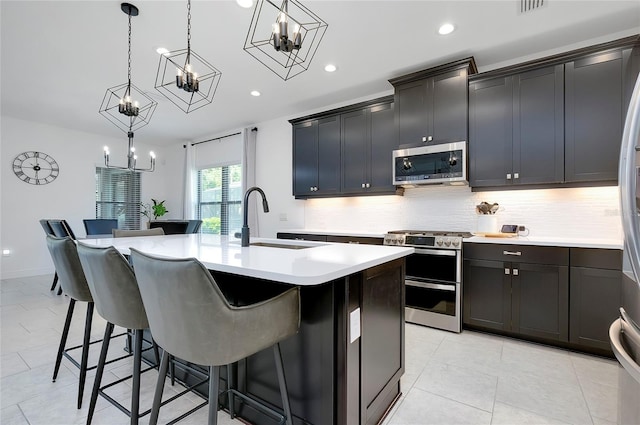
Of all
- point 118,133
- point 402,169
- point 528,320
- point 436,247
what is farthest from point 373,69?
point 118,133

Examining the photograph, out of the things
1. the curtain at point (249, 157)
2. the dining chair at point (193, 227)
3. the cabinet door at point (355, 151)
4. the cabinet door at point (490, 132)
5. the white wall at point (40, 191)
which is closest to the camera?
the cabinet door at point (490, 132)

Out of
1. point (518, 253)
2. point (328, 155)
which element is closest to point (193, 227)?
point (328, 155)

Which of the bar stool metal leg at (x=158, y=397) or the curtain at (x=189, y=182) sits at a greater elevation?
the curtain at (x=189, y=182)

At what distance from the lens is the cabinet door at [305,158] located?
436 centimetres

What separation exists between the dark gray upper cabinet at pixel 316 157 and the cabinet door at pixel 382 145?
528mm

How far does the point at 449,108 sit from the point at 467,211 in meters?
1.17

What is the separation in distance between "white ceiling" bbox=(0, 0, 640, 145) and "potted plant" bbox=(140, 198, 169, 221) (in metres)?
3.04

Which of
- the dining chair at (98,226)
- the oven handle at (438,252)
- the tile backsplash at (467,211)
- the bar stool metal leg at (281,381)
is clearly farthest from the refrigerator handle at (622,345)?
the dining chair at (98,226)

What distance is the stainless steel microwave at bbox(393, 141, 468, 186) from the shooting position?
121 inches

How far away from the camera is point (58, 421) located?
167 cm

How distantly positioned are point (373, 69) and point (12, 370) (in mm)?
4209

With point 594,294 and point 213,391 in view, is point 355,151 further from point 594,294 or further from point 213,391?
point 213,391

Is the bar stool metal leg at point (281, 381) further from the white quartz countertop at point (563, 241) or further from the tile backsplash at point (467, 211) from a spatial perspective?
the tile backsplash at point (467, 211)

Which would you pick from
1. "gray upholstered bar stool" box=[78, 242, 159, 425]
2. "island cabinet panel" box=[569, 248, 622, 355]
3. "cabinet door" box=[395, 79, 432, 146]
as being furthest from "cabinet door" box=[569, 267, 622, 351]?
"gray upholstered bar stool" box=[78, 242, 159, 425]
